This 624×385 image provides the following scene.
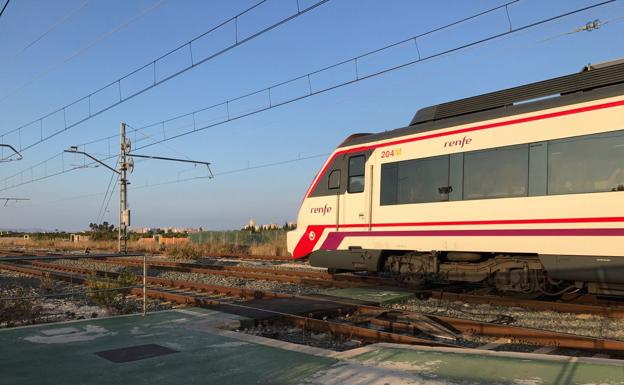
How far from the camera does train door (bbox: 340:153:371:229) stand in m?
12.6

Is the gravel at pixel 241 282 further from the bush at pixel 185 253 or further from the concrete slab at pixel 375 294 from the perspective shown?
the bush at pixel 185 253

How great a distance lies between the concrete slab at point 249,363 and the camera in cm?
516

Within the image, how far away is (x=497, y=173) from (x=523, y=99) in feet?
4.98

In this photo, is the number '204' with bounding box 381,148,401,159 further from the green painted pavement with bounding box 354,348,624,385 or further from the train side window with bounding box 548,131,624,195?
the green painted pavement with bounding box 354,348,624,385

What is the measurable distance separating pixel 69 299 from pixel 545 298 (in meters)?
11.2

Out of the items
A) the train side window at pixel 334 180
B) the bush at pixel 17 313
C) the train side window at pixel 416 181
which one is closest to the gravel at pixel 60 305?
the bush at pixel 17 313

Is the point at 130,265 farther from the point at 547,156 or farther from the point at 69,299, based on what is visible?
the point at 547,156

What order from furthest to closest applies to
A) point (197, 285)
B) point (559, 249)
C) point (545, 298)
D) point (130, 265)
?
point (130, 265) → point (197, 285) → point (545, 298) → point (559, 249)

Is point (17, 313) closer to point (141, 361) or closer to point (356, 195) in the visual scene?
point (141, 361)

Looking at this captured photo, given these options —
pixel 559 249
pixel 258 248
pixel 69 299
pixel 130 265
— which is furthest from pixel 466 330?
pixel 258 248

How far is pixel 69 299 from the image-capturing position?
13.0m

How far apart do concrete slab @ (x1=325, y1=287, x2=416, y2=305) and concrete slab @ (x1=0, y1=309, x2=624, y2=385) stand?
469 centimetres

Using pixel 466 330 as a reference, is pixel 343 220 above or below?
above

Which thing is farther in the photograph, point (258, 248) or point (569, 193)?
point (258, 248)
